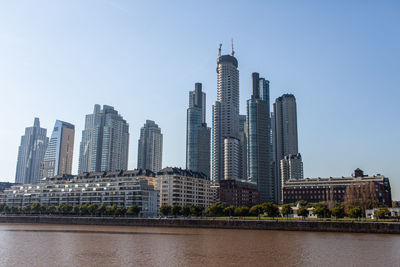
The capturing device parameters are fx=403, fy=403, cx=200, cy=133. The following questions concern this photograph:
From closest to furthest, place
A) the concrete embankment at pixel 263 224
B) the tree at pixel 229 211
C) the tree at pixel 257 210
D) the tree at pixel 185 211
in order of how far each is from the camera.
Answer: the concrete embankment at pixel 263 224 < the tree at pixel 257 210 < the tree at pixel 229 211 < the tree at pixel 185 211

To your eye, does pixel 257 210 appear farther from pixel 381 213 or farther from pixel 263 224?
pixel 381 213

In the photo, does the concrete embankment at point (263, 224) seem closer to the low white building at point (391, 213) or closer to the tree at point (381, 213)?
the tree at point (381, 213)

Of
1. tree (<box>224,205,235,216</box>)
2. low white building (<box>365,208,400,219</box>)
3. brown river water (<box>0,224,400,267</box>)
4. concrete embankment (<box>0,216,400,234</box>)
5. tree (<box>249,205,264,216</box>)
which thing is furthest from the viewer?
tree (<box>224,205,235,216</box>)

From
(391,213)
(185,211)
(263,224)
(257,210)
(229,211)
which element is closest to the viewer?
(263,224)

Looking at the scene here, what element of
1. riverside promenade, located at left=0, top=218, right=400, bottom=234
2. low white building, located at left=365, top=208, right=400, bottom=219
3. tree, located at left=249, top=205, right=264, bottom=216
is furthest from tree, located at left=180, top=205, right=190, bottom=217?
low white building, located at left=365, top=208, right=400, bottom=219

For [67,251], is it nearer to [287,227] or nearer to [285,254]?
[285,254]

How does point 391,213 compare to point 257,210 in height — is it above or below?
below

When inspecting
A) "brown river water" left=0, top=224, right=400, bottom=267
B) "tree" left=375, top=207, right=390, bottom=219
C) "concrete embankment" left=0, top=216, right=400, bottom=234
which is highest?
"tree" left=375, top=207, right=390, bottom=219

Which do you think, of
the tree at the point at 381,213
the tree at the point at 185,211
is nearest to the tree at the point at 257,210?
the tree at the point at 185,211

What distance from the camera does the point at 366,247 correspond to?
265 ft

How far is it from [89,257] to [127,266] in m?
11.6

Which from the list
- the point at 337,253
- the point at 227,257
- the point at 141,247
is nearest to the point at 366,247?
the point at 337,253

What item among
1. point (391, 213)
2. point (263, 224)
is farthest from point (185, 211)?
point (391, 213)

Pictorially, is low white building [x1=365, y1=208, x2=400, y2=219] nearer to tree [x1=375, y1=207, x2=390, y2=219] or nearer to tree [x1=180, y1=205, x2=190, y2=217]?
tree [x1=375, y1=207, x2=390, y2=219]
